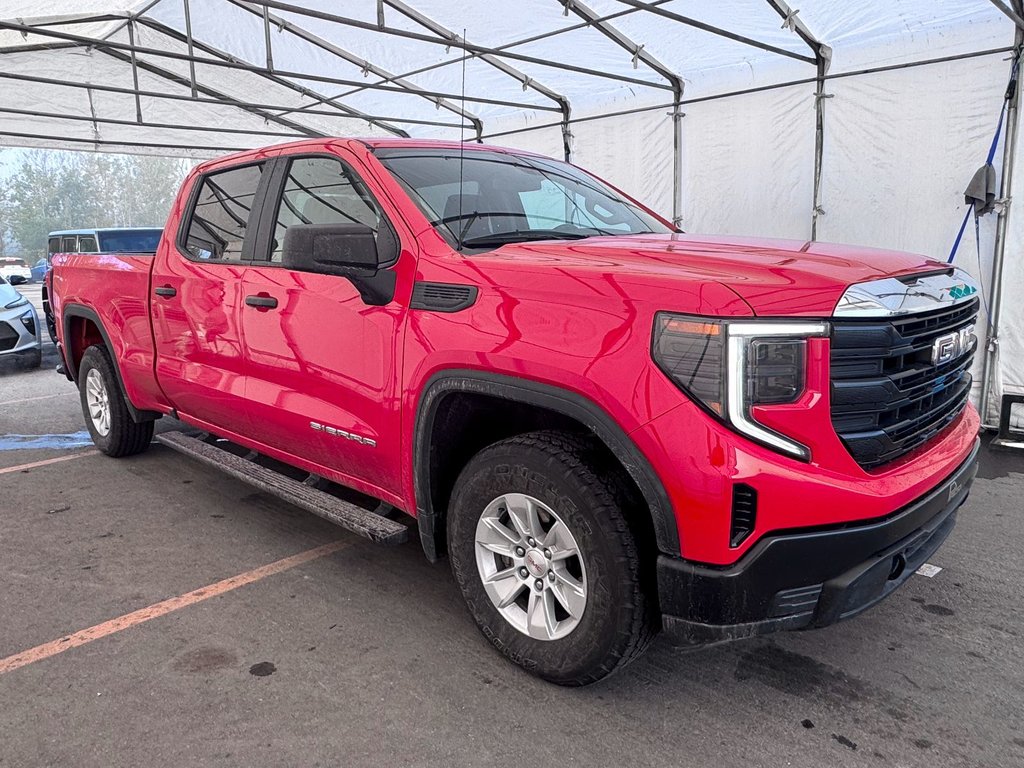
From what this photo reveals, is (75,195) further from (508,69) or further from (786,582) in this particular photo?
(786,582)

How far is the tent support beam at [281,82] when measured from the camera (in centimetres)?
1096

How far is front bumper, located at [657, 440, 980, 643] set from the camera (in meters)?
2.08

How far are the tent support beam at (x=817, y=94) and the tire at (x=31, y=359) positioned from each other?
30.4ft

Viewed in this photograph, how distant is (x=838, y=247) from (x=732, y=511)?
1.24 meters

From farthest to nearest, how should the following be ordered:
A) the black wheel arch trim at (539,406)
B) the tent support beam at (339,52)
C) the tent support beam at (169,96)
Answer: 1. the tent support beam at (169,96)
2. the tent support beam at (339,52)
3. the black wheel arch trim at (539,406)

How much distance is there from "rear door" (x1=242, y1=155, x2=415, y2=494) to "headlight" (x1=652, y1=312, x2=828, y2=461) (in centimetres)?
120

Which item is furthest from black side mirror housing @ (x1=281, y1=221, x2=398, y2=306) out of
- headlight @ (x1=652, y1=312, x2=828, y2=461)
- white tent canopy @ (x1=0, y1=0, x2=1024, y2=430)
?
white tent canopy @ (x1=0, y1=0, x2=1024, y2=430)

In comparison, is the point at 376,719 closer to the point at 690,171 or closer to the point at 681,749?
the point at 681,749

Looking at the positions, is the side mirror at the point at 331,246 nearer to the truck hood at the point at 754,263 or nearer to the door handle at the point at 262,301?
the truck hood at the point at 754,263

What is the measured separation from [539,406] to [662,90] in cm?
768

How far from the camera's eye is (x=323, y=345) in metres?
3.18

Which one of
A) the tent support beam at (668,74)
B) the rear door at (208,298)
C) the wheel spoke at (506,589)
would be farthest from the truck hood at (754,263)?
the tent support beam at (668,74)

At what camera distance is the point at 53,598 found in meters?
3.27

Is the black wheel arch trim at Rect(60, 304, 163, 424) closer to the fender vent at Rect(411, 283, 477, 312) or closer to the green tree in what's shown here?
the fender vent at Rect(411, 283, 477, 312)
